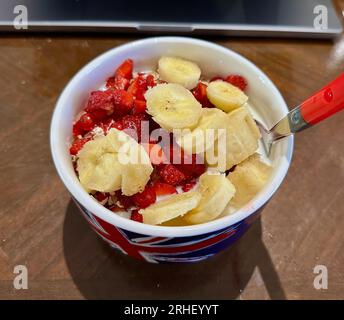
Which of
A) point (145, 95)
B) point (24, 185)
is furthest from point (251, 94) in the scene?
point (24, 185)

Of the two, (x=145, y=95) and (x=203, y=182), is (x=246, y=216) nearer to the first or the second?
(x=203, y=182)

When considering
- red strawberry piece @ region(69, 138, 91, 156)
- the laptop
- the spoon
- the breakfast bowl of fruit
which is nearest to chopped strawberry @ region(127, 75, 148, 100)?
the breakfast bowl of fruit

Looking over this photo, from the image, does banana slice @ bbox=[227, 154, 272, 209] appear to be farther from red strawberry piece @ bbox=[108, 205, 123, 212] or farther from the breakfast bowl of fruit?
red strawberry piece @ bbox=[108, 205, 123, 212]

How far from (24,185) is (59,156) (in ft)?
0.66

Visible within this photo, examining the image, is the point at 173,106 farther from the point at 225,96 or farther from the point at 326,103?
the point at 326,103

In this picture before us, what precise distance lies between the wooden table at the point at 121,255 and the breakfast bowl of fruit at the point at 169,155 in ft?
0.19

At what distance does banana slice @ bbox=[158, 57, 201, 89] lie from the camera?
0.77m

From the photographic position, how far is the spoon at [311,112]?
56 centimetres

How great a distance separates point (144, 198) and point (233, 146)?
0.15 metres

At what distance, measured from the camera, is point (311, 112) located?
61 centimetres

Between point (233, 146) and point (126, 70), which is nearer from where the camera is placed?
point (233, 146)

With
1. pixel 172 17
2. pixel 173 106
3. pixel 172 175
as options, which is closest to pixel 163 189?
pixel 172 175

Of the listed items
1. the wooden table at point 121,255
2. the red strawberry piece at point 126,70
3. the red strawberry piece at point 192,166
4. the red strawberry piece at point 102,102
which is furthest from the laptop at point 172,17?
the red strawberry piece at point 192,166

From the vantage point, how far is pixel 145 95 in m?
0.72
